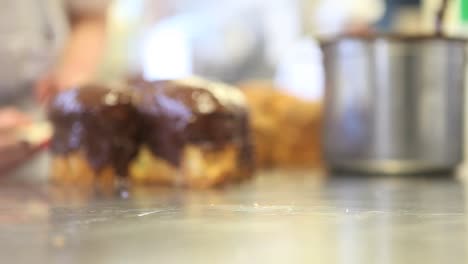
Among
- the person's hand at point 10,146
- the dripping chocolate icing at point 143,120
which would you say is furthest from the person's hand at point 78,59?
the dripping chocolate icing at point 143,120

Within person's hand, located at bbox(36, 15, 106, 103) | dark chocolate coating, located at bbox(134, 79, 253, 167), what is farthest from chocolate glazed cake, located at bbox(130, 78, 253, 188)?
person's hand, located at bbox(36, 15, 106, 103)

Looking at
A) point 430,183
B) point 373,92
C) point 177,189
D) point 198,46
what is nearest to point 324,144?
point 373,92

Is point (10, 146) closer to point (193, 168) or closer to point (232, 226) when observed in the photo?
point (193, 168)

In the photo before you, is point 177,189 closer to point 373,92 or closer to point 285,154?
point 373,92

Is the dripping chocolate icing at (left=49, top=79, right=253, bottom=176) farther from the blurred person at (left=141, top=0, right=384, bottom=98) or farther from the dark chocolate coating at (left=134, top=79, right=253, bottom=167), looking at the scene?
the blurred person at (left=141, top=0, right=384, bottom=98)

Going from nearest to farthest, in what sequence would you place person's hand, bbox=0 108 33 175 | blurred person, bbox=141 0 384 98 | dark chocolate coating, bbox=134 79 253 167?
dark chocolate coating, bbox=134 79 253 167
person's hand, bbox=0 108 33 175
blurred person, bbox=141 0 384 98

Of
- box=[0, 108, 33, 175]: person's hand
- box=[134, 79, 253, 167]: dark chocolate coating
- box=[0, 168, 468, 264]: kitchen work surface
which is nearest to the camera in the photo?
box=[0, 168, 468, 264]: kitchen work surface

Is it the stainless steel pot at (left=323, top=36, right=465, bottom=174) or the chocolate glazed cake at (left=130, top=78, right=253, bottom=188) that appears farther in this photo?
the stainless steel pot at (left=323, top=36, right=465, bottom=174)
